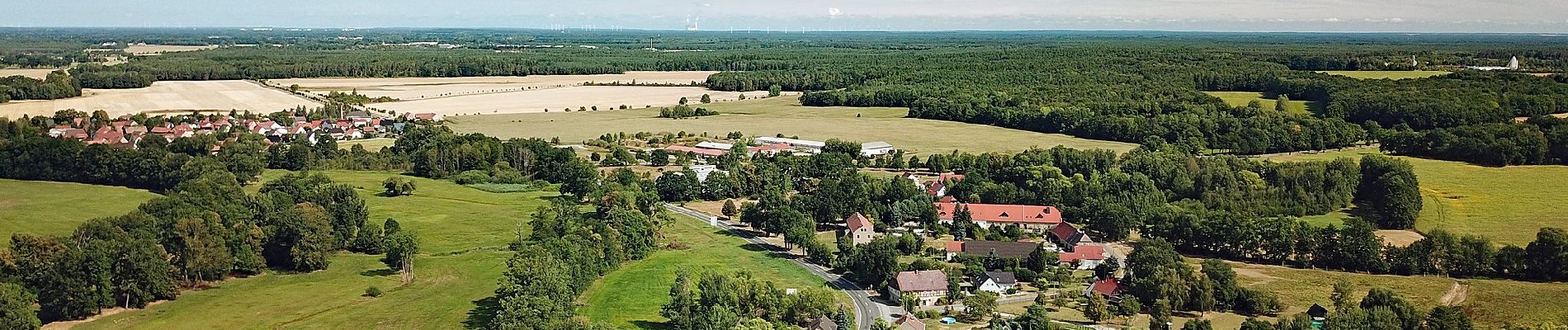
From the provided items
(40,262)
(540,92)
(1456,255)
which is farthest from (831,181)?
(540,92)

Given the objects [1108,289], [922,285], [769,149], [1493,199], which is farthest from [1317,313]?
[769,149]

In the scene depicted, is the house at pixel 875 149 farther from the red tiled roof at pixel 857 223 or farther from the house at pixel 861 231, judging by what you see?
the house at pixel 861 231

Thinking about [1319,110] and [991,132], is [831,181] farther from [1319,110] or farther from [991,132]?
[1319,110]

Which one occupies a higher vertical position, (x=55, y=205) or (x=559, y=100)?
(x=55, y=205)

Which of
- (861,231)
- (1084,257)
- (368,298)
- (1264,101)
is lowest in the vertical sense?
(368,298)

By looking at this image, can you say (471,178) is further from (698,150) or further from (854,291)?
(854,291)

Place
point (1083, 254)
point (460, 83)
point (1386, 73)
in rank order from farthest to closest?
1. point (460, 83)
2. point (1386, 73)
3. point (1083, 254)

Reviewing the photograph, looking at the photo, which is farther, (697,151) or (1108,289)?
(697,151)
